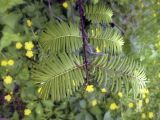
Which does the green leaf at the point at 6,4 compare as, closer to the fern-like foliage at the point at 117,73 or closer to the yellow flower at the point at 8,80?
the yellow flower at the point at 8,80

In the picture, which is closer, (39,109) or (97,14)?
(97,14)

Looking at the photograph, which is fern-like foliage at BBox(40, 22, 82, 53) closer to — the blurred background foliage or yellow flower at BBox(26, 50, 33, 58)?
the blurred background foliage

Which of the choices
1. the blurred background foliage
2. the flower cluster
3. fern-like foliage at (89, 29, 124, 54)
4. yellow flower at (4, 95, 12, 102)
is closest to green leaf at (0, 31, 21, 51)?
the blurred background foliage


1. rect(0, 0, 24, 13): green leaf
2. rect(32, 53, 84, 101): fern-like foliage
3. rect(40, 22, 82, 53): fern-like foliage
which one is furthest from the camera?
rect(0, 0, 24, 13): green leaf

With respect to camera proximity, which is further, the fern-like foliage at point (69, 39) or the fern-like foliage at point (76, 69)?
the fern-like foliage at point (69, 39)

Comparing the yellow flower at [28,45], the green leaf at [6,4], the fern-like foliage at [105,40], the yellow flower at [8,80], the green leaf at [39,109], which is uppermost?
the green leaf at [6,4]

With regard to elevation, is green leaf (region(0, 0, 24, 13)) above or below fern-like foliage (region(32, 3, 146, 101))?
above

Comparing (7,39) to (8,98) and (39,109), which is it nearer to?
(8,98)

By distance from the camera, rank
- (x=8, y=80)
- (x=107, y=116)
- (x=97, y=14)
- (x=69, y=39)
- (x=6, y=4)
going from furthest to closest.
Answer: (x=107, y=116)
(x=8, y=80)
(x=6, y=4)
(x=97, y=14)
(x=69, y=39)

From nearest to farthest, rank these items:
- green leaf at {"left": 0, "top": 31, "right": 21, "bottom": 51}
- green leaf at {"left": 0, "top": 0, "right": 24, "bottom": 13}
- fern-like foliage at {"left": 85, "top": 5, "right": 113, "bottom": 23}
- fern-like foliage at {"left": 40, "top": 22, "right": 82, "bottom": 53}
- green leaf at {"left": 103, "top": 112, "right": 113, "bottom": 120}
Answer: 1. fern-like foliage at {"left": 40, "top": 22, "right": 82, "bottom": 53}
2. fern-like foliage at {"left": 85, "top": 5, "right": 113, "bottom": 23}
3. green leaf at {"left": 0, "top": 0, "right": 24, "bottom": 13}
4. green leaf at {"left": 0, "top": 31, "right": 21, "bottom": 51}
5. green leaf at {"left": 103, "top": 112, "right": 113, "bottom": 120}

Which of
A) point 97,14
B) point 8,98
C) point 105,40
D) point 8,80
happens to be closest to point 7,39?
point 8,80

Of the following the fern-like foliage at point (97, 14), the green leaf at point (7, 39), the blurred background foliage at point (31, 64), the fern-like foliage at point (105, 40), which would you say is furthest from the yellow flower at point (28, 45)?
the fern-like foliage at point (105, 40)

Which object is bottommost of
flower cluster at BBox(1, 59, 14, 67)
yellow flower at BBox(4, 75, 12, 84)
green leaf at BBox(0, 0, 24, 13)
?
yellow flower at BBox(4, 75, 12, 84)
